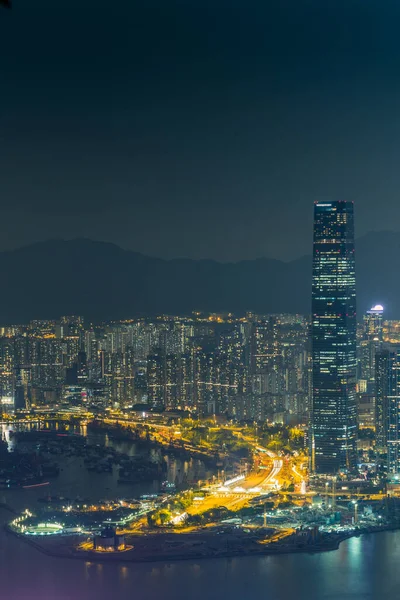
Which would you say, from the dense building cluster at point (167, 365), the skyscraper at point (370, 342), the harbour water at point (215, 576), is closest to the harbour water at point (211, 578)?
the harbour water at point (215, 576)

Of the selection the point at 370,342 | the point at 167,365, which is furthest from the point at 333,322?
the point at 167,365

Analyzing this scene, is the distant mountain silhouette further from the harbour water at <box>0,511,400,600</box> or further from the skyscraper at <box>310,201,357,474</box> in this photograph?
the harbour water at <box>0,511,400,600</box>

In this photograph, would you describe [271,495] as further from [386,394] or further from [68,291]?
[68,291]

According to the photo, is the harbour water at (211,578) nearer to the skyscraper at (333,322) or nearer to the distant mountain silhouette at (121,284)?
the skyscraper at (333,322)

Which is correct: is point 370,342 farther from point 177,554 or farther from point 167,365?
point 177,554

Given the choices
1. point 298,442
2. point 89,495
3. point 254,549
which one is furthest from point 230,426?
point 254,549

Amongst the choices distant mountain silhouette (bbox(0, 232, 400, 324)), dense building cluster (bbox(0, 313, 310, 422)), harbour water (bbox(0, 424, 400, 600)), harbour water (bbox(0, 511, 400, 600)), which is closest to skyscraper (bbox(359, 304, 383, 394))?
dense building cluster (bbox(0, 313, 310, 422))
